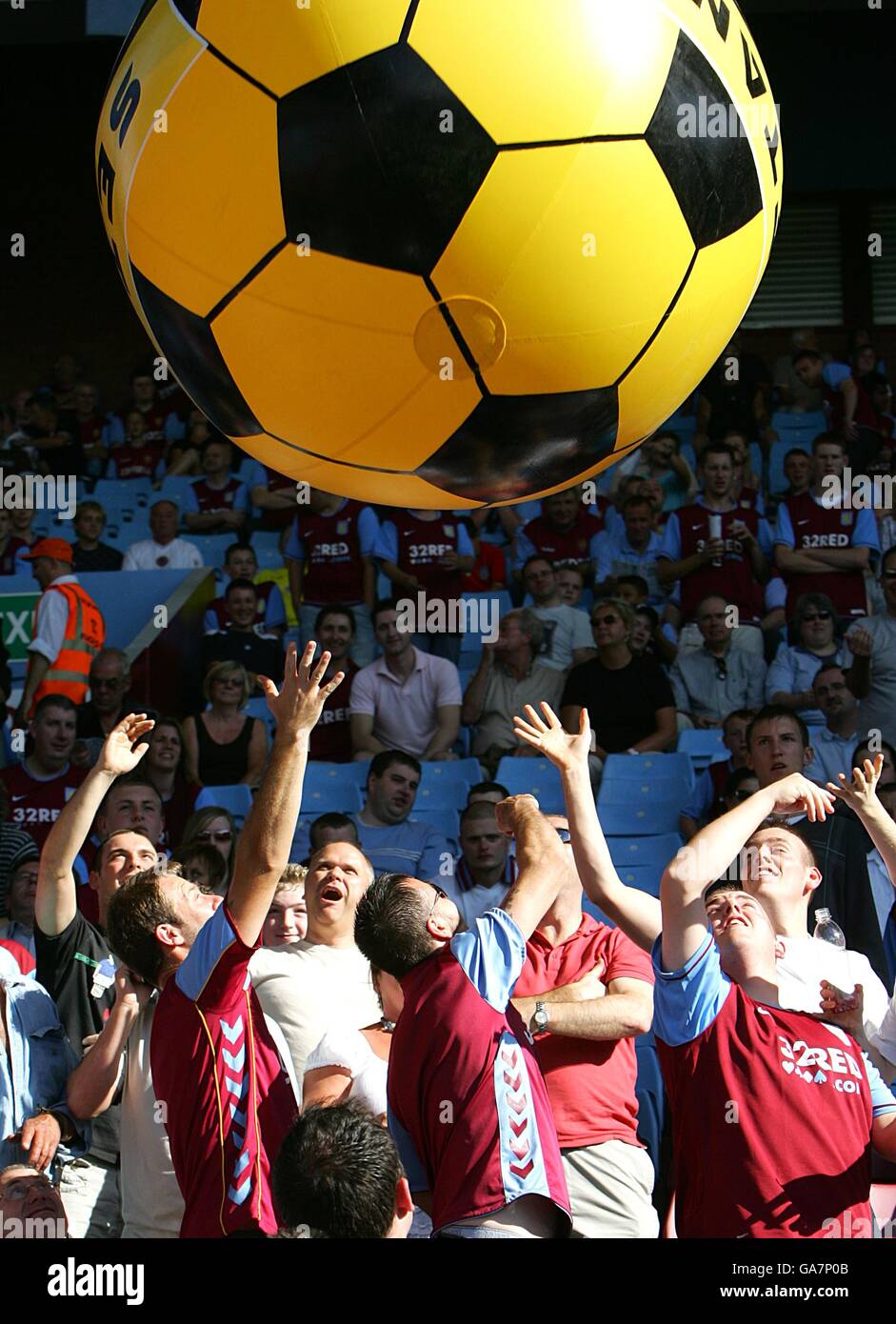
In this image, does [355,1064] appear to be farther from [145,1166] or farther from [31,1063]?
[31,1063]

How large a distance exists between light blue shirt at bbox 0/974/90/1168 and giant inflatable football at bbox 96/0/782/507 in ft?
7.03

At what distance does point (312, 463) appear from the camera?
2305 mm

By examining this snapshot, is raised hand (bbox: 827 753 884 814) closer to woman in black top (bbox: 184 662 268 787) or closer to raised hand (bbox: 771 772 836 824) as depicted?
raised hand (bbox: 771 772 836 824)

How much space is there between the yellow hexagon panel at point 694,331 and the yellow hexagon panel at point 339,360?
277 millimetres

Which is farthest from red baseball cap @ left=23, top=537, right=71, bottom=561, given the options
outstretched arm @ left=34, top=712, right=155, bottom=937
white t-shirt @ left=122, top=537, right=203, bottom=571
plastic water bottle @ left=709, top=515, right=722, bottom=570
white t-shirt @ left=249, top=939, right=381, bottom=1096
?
white t-shirt @ left=249, top=939, right=381, bottom=1096

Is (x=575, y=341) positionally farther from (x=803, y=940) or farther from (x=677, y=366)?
(x=803, y=940)

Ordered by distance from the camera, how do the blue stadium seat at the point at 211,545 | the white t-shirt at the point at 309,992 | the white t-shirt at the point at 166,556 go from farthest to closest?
the blue stadium seat at the point at 211,545
the white t-shirt at the point at 166,556
the white t-shirt at the point at 309,992

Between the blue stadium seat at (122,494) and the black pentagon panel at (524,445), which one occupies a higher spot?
the blue stadium seat at (122,494)

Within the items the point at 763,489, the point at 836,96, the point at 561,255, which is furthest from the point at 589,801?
the point at 836,96

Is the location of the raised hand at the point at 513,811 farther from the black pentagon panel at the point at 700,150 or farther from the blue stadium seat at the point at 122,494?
the blue stadium seat at the point at 122,494

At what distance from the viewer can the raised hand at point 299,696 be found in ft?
9.24

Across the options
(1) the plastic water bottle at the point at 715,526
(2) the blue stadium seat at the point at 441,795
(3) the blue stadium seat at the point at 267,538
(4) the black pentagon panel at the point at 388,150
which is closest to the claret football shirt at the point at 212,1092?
(4) the black pentagon panel at the point at 388,150

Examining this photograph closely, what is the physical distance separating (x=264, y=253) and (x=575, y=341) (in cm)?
45

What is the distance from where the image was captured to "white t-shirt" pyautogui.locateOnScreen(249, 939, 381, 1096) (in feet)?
12.4
